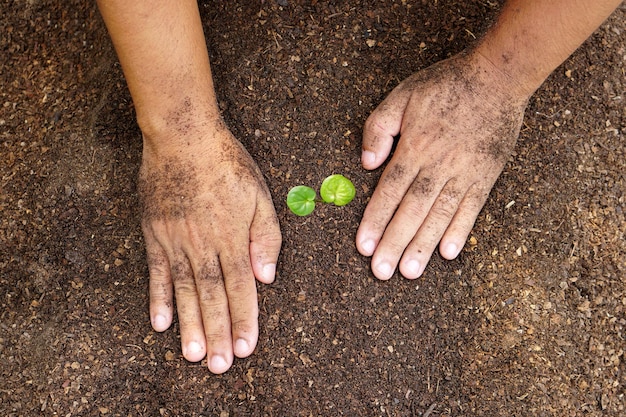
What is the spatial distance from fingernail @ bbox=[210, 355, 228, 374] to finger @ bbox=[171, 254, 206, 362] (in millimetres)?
31

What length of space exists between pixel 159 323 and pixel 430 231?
0.64 meters

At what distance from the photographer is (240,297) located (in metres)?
1.47

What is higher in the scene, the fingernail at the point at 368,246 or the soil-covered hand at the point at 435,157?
the soil-covered hand at the point at 435,157

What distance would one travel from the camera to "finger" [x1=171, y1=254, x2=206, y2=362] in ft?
4.85

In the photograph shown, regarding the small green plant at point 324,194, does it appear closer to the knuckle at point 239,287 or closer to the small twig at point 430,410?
the knuckle at point 239,287

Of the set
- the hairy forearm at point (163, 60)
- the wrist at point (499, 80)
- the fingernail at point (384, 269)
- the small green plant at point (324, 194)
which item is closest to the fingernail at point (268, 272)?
the small green plant at point (324, 194)

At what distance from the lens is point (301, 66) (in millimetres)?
1614

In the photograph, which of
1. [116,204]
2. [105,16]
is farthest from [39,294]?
[105,16]

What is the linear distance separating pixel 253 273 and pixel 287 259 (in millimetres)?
84

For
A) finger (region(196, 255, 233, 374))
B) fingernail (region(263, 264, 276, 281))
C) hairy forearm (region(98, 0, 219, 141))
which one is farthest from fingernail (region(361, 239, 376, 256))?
hairy forearm (region(98, 0, 219, 141))

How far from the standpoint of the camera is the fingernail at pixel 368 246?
1516 millimetres

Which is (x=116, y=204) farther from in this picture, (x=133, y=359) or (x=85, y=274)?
(x=133, y=359)

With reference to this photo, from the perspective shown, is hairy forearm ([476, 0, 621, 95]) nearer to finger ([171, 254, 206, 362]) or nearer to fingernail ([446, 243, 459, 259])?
fingernail ([446, 243, 459, 259])

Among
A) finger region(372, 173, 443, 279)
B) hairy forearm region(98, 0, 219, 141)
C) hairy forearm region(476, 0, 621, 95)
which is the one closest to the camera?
hairy forearm region(98, 0, 219, 141)
